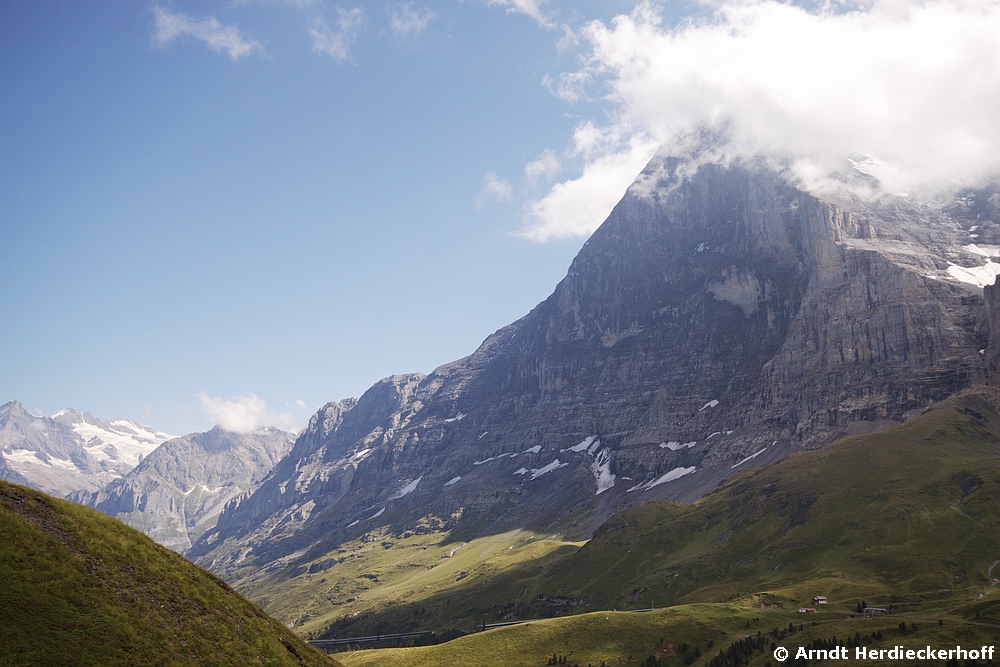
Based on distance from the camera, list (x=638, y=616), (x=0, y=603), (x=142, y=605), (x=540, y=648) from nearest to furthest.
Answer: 1. (x=0, y=603)
2. (x=142, y=605)
3. (x=540, y=648)
4. (x=638, y=616)

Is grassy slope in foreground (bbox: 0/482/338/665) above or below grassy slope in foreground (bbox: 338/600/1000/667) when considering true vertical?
→ above

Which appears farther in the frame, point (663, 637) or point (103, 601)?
point (663, 637)

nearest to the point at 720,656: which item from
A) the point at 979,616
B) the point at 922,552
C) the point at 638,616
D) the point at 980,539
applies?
the point at 638,616

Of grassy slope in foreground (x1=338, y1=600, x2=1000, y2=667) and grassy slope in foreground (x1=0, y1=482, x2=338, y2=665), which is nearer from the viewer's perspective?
grassy slope in foreground (x1=0, y1=482, x2=338, y2=665)

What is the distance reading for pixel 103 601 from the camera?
47.5 metres

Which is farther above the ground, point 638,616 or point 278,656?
point 278,656

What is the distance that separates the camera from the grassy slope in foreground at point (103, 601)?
42.7 meters

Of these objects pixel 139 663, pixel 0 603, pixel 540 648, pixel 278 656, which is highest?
pixel 0 603

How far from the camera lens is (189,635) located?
51125mm

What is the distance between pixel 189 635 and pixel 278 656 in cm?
927

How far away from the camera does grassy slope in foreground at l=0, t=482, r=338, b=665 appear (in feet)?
140

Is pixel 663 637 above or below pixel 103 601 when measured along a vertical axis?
below

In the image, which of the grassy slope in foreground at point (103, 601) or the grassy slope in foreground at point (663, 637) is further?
the grassy slope in foreground at point (663, 637)

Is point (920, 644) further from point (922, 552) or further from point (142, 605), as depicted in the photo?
point (142, 605)
